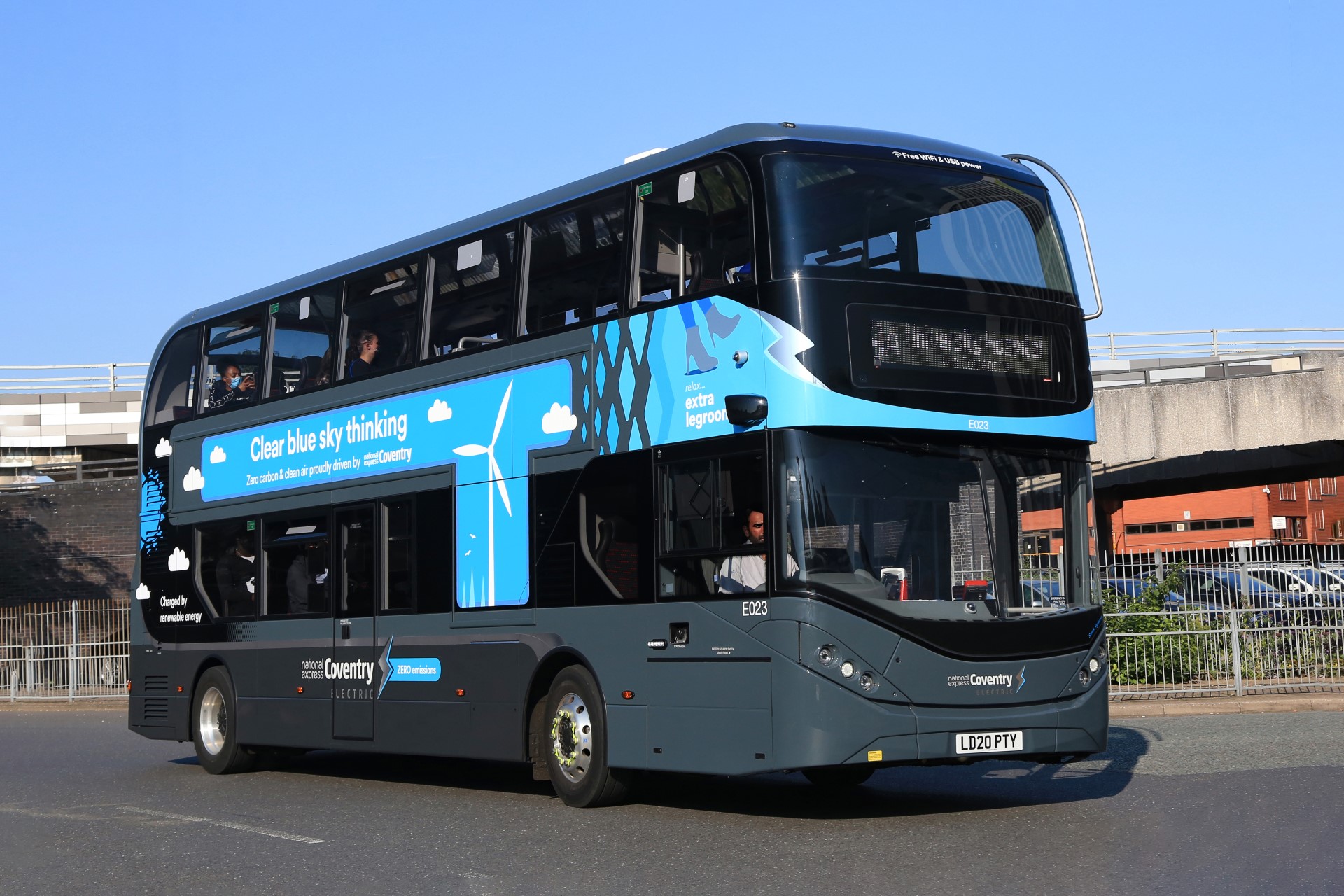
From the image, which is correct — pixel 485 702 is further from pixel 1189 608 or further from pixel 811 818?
pixel 1189 608

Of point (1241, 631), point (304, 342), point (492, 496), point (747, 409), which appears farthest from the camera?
point (1241, 631)

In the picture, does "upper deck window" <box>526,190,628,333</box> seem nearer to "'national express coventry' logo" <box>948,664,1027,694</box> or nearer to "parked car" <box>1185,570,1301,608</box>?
"'national express coventry' logo" <box>948,664,1027,694</box>

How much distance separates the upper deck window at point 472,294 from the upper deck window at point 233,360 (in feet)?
10.5

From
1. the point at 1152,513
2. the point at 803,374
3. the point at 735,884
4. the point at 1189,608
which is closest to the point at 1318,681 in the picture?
the point at 1189,608

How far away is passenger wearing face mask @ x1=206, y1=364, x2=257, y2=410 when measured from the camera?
15672mm

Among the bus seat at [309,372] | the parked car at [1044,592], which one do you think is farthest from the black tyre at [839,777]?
the bus seat at [309,372]

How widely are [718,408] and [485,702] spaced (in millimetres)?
3520

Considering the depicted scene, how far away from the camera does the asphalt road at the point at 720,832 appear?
8078 mm

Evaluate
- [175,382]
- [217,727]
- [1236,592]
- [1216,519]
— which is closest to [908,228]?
[217,727]

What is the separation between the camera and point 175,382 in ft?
55.6

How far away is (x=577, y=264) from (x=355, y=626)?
14.1 ft

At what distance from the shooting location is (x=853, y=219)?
10234mm

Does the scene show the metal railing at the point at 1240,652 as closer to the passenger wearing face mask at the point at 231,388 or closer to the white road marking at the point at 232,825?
the passenger wearing face mask at the point at 231,388

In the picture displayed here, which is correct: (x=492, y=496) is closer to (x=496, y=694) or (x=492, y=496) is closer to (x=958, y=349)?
(x=496, y=694)
